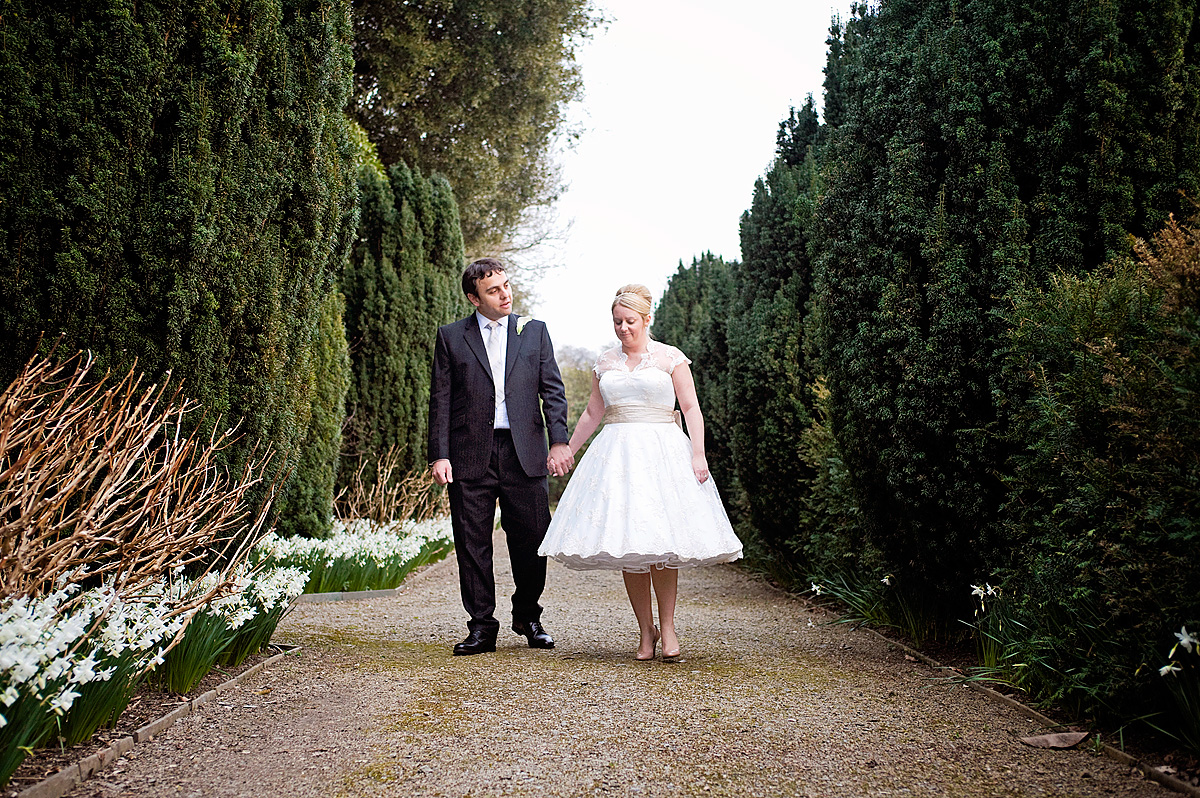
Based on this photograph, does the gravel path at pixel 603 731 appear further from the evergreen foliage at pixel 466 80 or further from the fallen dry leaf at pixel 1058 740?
the evergreen foliage at pixel 466 80

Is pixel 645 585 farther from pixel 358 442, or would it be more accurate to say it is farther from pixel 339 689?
pixel 358 442

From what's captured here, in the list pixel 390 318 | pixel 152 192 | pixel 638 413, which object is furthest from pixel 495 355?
pixel 390 318

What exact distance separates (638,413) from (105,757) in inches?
115

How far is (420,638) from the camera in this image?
5.57 m

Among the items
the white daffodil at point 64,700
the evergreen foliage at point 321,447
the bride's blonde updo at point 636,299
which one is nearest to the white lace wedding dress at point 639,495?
the bride's blonde updo at point 636,299

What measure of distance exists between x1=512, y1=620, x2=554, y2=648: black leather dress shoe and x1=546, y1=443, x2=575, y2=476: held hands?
897mm

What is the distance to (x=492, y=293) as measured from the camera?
5223 millimetres

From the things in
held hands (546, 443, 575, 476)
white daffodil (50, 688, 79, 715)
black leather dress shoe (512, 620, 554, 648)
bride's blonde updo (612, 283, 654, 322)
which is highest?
bride's blonde updo (612, 283, 654, 322)

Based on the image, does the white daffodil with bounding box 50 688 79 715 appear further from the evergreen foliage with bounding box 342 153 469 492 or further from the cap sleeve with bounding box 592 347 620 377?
the evergreen foliage with bounding box 342 153 469 492

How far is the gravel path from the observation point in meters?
2.81

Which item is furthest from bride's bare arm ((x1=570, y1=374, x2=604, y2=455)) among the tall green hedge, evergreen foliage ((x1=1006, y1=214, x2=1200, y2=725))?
evergreen foliage ((x1=1006, y1=214, x2=1200, y2=725))

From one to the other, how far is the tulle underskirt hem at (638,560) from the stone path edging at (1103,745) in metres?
1.06

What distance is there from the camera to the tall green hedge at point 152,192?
13.4 feet

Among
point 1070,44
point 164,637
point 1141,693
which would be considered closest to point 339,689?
point 164,637
